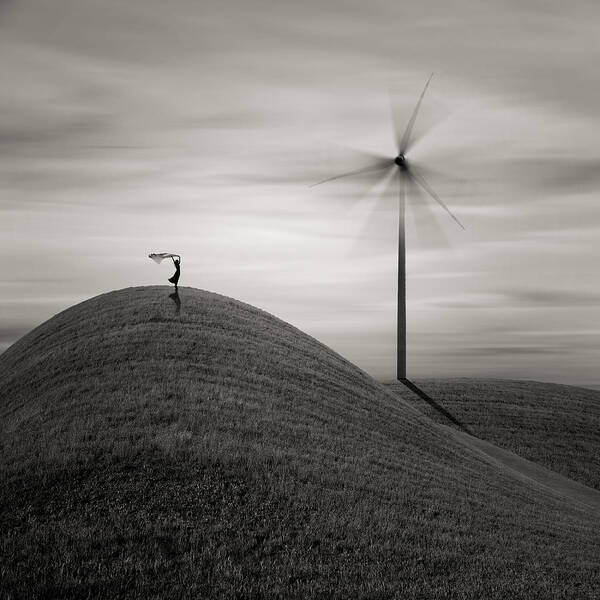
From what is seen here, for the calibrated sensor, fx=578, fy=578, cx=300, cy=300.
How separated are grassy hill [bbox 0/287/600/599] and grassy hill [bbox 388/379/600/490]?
17629 millimetres

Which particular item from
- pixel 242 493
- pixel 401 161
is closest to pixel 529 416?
pixel 401 161

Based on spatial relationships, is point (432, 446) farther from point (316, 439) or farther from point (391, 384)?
point (391, 384)

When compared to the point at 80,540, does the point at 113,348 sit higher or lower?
higher

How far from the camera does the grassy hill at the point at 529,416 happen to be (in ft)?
154

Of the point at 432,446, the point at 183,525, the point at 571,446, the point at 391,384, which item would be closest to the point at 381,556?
the point at 183,525

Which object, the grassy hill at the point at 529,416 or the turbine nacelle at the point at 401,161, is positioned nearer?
the grassy hill at the point at 529,416

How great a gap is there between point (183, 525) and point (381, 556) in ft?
15.7

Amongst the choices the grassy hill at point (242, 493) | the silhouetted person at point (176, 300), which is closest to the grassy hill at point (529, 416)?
the grassy hill at point (242, 493)

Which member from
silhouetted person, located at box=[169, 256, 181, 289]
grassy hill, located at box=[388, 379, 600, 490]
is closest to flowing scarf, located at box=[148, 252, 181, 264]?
silhouetted person, located at box=[169, 256, 181, 289]

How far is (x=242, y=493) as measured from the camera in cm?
1579

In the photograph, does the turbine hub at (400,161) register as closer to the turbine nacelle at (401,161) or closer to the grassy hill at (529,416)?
the turbine nacelle at (401,161)

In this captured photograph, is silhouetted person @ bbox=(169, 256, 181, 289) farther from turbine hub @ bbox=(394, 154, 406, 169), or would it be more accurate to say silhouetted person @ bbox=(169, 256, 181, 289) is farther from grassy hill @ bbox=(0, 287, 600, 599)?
turbine hub @ bbox=(394, 154, 406, 169)

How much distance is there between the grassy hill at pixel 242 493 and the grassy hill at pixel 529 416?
57.8ft

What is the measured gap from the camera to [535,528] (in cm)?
1977
